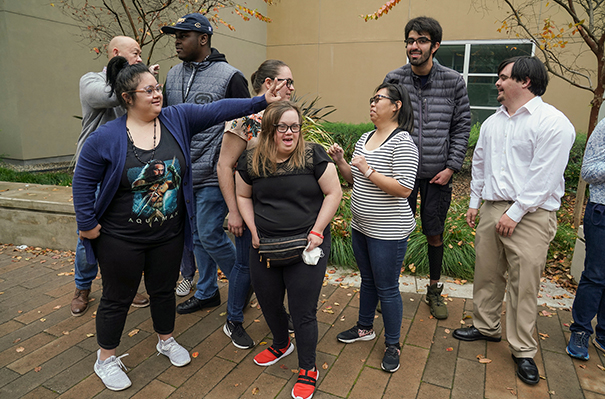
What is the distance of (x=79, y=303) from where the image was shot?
3.68m

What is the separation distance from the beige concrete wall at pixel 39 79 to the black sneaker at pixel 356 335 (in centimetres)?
714

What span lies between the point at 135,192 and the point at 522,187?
256 centimetres

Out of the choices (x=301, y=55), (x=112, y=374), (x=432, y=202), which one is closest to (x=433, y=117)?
(x=432, y=202)

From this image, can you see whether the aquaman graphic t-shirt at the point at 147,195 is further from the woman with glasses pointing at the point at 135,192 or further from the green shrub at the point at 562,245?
the green shrub at the point at 562,245

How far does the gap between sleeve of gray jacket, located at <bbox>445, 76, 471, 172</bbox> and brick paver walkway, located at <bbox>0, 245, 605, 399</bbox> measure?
4.66 feet

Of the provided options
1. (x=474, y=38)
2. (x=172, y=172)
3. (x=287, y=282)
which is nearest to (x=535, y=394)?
(x=287, y=282)

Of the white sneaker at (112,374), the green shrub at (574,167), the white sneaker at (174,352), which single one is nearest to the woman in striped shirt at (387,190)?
the white sneaker at (174,352)

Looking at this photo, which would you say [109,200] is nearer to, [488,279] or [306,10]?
[488,279]

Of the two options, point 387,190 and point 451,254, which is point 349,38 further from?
point 387,190

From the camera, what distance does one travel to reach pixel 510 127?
9.35ft

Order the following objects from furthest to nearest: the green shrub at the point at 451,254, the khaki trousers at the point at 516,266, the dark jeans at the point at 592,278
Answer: the green shrub at the point at 451,254
the dark jeans at the point at 592,278
the khaki trousers at the point at 516,266

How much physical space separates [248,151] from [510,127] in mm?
1826

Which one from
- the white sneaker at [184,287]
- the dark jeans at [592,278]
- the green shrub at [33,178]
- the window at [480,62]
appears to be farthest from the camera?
the window at [480,62]

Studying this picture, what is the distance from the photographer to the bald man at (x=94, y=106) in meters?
3.19
